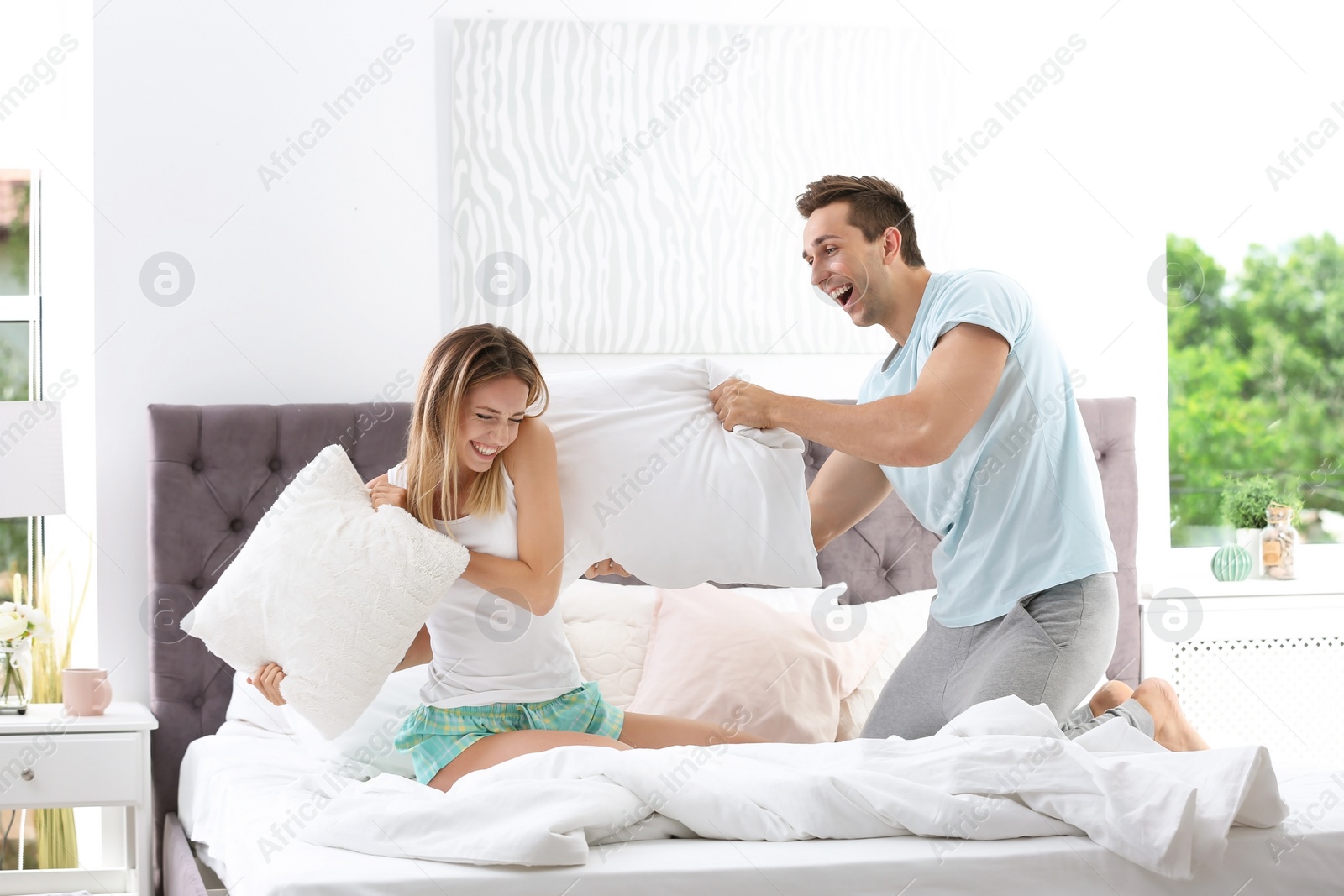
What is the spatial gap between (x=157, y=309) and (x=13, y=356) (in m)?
0.52

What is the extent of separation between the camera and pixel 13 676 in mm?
2561

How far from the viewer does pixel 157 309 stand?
9.20 ft

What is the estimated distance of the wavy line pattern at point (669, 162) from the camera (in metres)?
2.95

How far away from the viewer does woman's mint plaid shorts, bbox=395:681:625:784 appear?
184 cm

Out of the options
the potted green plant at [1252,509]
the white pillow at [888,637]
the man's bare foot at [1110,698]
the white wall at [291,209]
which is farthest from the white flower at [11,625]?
the potted green plant at [1252,509]

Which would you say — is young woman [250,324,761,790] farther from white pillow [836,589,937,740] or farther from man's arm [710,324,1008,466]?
white pillow [836,589,937,740]

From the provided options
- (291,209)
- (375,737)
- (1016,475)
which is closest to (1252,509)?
(1016,475)

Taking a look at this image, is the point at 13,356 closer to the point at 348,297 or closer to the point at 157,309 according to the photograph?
the point at 157,309

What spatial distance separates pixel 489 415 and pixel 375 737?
0.74 meters

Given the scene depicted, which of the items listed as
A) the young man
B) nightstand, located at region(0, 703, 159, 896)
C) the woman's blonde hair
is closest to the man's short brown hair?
the young man

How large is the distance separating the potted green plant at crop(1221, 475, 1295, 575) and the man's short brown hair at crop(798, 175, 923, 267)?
1.78 metres

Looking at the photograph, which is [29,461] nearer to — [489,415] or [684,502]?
[489,415]

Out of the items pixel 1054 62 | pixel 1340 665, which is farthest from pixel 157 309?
pixel 1340 665

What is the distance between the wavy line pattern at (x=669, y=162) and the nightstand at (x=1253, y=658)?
105cm
